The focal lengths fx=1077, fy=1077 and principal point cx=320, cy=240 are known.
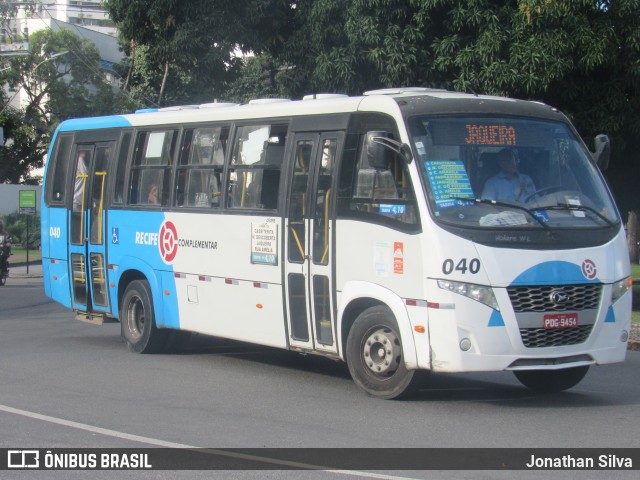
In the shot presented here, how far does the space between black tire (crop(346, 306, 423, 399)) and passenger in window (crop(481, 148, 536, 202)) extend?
1512mm

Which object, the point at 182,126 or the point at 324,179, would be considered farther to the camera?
the point at 182,126

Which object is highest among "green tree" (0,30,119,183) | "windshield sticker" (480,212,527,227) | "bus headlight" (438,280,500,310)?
"green tree" (0,30,119,183)

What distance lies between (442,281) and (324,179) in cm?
209

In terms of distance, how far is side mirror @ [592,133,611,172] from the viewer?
11.1 meters

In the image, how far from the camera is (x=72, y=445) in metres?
8.20

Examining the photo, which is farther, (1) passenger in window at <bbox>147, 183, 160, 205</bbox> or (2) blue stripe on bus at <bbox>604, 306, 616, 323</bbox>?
(1) passenger in window at <bbox>147, 183, 160, 205</bbox>

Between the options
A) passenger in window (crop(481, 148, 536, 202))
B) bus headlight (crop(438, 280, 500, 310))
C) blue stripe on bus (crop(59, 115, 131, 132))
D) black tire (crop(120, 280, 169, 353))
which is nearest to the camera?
bus headlight (crop(438, 280, 500, 310))

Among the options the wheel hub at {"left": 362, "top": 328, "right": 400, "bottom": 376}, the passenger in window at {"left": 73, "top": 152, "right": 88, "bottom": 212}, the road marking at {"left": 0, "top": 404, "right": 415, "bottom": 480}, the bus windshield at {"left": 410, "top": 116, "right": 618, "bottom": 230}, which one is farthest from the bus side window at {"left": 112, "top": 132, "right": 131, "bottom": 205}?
the bus windshield at {"left": 410, "top": 116, "right": 618, "bottom": 230}

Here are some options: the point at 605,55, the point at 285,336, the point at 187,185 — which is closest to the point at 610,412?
the point at 285,336

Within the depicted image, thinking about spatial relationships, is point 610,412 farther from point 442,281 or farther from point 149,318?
point 149,318

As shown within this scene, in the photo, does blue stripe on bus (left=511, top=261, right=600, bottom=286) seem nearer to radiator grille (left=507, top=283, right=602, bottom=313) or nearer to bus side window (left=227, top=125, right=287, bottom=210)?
radiator grille (left=507, top=283, right=602, bottom=313)

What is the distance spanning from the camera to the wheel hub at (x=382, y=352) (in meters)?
10.2

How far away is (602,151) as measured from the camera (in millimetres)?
11133

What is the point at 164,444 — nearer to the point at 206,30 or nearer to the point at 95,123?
the point at 95,123
